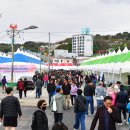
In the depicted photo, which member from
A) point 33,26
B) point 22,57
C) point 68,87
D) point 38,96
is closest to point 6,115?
point 68,87

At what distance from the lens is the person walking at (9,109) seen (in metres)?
10.9

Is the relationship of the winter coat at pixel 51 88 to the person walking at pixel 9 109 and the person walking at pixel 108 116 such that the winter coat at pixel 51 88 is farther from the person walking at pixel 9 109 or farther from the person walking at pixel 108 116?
the person walking at pixel 108 116

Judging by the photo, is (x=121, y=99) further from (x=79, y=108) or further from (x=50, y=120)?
(x=50, y=120)

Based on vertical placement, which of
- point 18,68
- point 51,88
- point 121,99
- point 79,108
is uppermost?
point 18,68

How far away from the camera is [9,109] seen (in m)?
10.9

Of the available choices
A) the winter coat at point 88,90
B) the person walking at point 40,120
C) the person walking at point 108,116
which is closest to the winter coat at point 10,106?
the person walking at point 40,120

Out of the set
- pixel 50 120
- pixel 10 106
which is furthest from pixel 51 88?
pixel 10 106

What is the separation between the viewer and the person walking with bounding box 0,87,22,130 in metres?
10.9

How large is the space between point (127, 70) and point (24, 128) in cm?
1690

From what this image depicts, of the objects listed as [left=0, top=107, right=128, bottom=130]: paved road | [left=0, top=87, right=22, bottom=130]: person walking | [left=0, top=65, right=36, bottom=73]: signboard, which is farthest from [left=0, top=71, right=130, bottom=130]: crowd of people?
[left=0, top=65, right=36, bottom=73]: signboard

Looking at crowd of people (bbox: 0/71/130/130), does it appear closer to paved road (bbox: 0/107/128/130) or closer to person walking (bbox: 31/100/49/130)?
person walking (bbox: 31/100/49/130)

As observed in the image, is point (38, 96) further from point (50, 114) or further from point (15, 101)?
point (15, 101)

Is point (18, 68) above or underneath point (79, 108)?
above

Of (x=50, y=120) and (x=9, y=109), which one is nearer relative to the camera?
(x=9, y=109)
